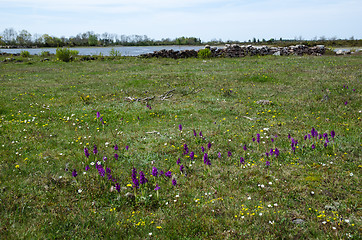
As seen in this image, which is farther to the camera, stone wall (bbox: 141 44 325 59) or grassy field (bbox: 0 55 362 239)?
stone wall (bbox: 141 44 325 59)

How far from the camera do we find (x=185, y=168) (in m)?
6.88

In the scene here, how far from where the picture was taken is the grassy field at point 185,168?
184 inches

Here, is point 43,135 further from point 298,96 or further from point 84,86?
point 298,96

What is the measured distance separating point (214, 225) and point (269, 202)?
145 cm

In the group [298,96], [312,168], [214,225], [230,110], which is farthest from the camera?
[298,96]

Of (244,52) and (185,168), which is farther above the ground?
(244,52)

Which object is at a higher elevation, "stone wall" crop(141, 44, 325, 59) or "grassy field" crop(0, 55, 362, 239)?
"stone wall" crop(141, 44, 325, 59)

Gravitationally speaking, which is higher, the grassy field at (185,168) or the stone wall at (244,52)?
the stone wall at (244,52)

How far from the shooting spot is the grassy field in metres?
4.66

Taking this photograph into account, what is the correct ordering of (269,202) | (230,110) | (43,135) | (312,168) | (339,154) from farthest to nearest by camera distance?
(230,110)
(43,135)
(339,154)
(312,168)
(269,202)

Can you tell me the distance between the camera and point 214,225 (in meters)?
4.68

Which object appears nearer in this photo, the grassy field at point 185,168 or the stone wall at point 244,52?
the grassy field at point 185,168

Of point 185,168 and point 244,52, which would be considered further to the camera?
point 244,52

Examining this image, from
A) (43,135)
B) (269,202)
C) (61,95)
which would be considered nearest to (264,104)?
(269,202)
